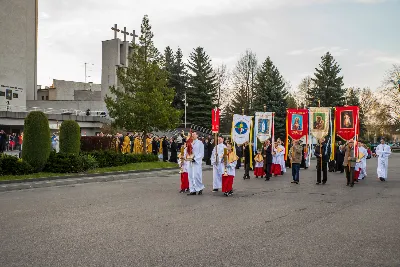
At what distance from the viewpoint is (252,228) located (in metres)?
8.45

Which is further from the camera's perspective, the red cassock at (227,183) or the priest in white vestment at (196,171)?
the priest in white vestment at (196,171)

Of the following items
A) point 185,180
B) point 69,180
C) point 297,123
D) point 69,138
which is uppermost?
point 297,123

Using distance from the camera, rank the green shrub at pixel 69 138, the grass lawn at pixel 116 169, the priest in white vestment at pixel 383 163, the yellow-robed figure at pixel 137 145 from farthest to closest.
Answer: the yellow-robed figure at pixel 137 145 → the green shrub at pixel 69 138 → the priest in white vestment at pixel 383 163 → the grass lawn at pixel 116 169

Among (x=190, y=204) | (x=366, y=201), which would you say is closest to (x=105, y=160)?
(x=190, y=204)

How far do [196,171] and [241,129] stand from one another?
11.5 metres

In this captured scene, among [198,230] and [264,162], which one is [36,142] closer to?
[264,162]

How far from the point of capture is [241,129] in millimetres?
25641

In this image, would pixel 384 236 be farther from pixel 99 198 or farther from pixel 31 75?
pixel 31 75

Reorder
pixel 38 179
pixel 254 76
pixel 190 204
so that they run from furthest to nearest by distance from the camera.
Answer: pixel 254 76 → pixel 38 179 → pixel 190 204

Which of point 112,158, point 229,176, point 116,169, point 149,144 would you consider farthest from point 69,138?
point 149,144

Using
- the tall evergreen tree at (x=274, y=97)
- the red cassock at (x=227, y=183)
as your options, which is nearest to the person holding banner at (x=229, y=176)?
the red cassock at (x=227, y=183)

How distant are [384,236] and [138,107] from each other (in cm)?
2410

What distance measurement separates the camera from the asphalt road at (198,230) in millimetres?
6273

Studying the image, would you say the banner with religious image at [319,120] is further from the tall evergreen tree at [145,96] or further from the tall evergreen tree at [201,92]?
the tall evergreen tree at [201,92]
